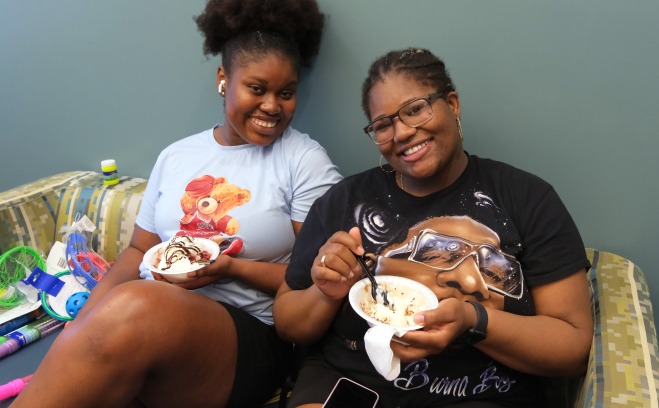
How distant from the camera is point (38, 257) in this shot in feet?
6.49

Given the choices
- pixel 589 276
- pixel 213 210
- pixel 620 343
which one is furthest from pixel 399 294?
pixel 213 210

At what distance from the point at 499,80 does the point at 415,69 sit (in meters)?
0.38

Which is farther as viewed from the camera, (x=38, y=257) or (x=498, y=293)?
(x=38, y=257)

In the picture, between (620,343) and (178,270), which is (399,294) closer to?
(620,343)

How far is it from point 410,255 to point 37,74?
6.34 feet

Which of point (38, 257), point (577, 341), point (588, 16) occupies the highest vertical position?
point (588, 16)

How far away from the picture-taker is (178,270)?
1.33m

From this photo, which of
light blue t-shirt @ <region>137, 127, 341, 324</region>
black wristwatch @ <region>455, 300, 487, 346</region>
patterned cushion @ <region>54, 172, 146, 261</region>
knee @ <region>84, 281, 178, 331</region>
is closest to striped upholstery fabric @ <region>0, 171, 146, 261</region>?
patterned cushion @ <region>54, 172, 146, 261</region>

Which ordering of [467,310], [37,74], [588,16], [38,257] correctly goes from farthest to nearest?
1. [37,74]
2. [38,257]
3. [588,16]
4. [467,310]

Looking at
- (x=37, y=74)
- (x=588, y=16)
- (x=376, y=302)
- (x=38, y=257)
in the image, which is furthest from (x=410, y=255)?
(x=37, y=74)

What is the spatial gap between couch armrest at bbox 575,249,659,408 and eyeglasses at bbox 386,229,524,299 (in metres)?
0.20

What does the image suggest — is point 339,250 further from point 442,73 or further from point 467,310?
point 442,73

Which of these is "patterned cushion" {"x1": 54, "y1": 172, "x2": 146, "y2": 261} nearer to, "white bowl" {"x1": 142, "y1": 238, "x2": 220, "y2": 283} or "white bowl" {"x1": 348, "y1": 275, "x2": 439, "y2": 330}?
"white bowl" {"x1": 142, "y1": 238, "x2": 220, "y2": 283}

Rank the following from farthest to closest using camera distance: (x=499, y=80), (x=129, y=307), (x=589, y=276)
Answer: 1. (x=499, y=80)
2. (x=589, y=276)
3. (x=129, y=307)
